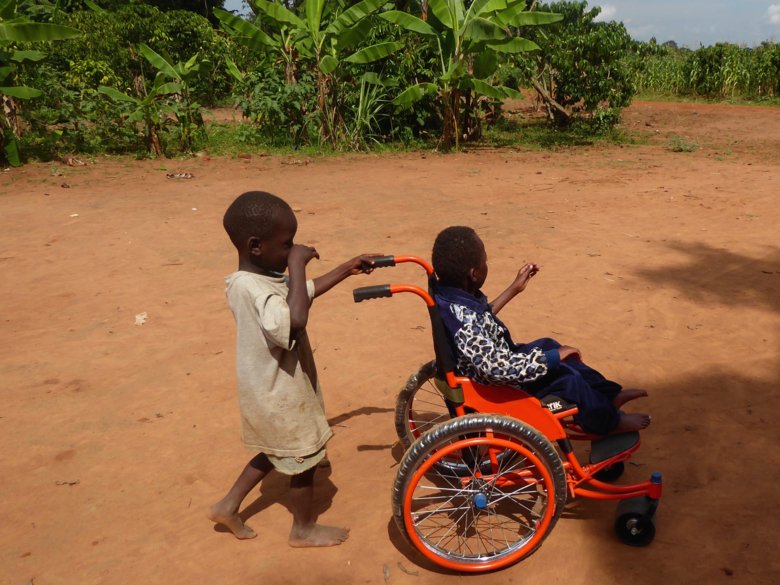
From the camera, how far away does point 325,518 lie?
9.34 feet

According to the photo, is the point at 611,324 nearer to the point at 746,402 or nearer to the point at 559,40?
the point at 746,402

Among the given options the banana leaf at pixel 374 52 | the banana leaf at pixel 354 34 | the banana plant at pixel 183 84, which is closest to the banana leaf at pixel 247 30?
the banana plant at pixel 183 84

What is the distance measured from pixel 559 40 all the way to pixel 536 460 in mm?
13079

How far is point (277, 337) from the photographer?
2248mm

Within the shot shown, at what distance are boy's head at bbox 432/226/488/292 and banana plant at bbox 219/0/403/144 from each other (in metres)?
9.55

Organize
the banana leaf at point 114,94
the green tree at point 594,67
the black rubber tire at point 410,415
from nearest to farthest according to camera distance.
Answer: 1. the black rubber tire at point 410,415
2. the banana leaf at point 114,94
3. the green tree at point 594,67

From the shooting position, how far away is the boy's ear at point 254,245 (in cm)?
234

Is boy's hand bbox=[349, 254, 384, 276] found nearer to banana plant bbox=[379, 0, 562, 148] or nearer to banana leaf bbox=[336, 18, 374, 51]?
banana plant bbox=[379, 0, 562, 148]

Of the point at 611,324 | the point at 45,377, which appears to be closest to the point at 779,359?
the point at 611,324

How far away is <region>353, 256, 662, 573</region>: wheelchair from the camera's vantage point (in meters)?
2.34

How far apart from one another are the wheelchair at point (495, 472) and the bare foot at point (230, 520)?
0.75 meters

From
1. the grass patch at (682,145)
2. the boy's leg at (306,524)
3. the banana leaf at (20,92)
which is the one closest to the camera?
the boy's leg at (306,524)

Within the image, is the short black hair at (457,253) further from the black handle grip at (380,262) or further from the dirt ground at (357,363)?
the dirt ground at (357,363)

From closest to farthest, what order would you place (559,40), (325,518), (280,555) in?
(280,555) < (325,518) < (559,40)
